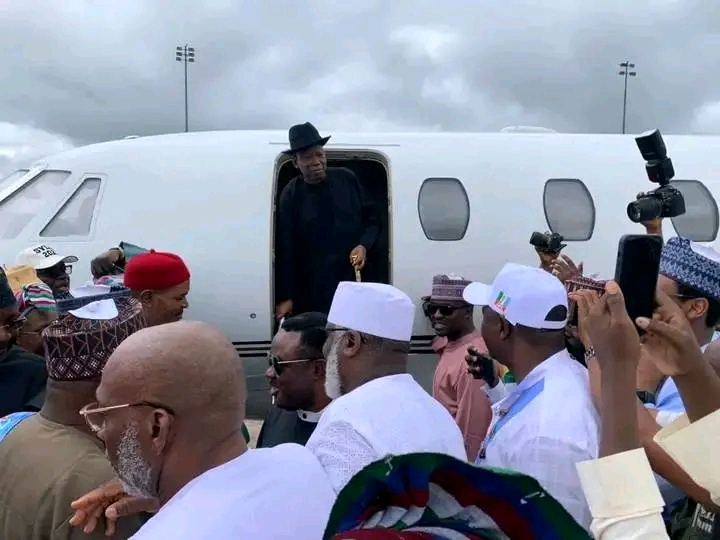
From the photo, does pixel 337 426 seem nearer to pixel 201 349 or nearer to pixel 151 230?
pixel 201 349

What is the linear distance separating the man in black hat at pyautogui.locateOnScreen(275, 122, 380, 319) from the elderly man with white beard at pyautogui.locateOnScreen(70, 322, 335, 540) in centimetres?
546

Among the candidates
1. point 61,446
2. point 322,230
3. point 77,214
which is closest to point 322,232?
point 322,230

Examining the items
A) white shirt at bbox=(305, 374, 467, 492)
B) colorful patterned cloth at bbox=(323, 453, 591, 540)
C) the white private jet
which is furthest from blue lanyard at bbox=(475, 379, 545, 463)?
the white private jet

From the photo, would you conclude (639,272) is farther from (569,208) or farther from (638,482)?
(569,208)

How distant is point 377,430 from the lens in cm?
223

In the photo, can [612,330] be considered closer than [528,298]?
Yes

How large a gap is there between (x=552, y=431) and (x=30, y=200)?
6.95 metres

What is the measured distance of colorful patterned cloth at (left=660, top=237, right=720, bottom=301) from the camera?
8.45ft

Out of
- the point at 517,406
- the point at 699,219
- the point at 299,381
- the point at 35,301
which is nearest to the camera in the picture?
the point at 517,406

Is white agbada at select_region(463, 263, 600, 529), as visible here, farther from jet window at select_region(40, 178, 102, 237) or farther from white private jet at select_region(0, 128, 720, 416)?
jet window at select_region(40, 178, 102, 237)

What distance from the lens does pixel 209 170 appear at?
7.84 meters

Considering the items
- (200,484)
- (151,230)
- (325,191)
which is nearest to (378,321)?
(200,484)

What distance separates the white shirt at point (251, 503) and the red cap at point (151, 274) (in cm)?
281

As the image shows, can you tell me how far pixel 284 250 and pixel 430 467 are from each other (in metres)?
6.72
